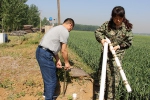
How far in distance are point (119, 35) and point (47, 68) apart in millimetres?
1358

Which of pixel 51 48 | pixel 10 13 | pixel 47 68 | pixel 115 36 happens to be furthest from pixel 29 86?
pixel 10 13

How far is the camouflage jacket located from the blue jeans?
0.94 m

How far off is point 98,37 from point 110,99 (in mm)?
1189

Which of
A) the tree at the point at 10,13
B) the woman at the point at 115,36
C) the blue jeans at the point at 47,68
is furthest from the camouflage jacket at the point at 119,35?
the tree at the point at 10,13

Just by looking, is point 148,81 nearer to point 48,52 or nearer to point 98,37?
point 98,37

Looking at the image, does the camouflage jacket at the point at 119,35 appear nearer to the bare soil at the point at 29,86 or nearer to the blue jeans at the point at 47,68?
the blue jeans at the point at 47,68

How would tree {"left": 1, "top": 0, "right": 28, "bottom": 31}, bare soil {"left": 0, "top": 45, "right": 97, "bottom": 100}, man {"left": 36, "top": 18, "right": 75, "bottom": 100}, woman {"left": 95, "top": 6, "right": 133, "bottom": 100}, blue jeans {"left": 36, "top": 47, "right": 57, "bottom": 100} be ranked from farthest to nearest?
tree {"left": 1, "top": 0, "right": 28, "bottom": 31} → bare soil {"left": 0, "top": 45, "right": 97, "bottom": 100} → blue jeans {"left": 36, "top": 47, "right": 57, "bottom": 100} → man {"left": 36, "top": 18, "right": 75, "bottom": 100} → woman {"left": 95, "top": 6, "right": 133, "bottom": 100}

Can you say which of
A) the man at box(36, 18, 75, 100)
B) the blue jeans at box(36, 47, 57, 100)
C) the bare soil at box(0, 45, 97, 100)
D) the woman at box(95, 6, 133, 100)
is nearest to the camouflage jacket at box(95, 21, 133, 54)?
the woman at box(95, 6, 133, 100)

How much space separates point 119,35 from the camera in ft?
11.5

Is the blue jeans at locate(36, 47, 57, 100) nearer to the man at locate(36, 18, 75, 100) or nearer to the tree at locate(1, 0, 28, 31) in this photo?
the man at locate(36, 18, 75, 100)

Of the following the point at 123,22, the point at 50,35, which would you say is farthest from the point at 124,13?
the point at 50,35

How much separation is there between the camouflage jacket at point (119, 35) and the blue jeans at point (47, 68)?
0.94 meters

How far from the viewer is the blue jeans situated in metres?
3.66

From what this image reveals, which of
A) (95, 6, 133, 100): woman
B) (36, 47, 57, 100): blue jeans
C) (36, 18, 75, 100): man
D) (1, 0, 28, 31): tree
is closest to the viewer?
(95, 6, 133, 100): woman
